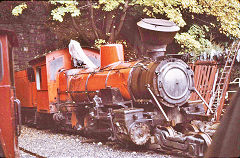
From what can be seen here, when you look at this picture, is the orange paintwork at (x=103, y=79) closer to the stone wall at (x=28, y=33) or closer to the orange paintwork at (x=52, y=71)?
the orange paintwork at (x=52, y=71)

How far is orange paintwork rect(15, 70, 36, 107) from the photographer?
10914 mm

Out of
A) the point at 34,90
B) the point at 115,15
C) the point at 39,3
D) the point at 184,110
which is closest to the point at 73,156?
the point at 184,110

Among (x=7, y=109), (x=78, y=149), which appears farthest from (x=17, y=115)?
(x=78, y=149)

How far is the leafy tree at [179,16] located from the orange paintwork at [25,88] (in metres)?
2.58

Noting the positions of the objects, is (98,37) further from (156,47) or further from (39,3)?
(156,47)

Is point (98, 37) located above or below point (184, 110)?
above

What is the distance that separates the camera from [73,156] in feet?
18.1

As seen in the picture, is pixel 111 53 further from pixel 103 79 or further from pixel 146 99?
pixel 146 99

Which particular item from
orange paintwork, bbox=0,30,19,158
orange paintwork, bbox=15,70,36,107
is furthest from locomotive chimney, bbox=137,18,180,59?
orange paintwork, bbox=15,70,36,107

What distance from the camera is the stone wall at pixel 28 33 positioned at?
653 inches

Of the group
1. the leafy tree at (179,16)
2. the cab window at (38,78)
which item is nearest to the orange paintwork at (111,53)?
the cab window at (38,78)

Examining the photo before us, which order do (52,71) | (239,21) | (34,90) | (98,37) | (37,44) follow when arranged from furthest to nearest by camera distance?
(37,44) → (98,37) → (239,21) → (34,90) → (52,71)

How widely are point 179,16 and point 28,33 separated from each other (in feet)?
31.0

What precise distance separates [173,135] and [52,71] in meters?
5.00
